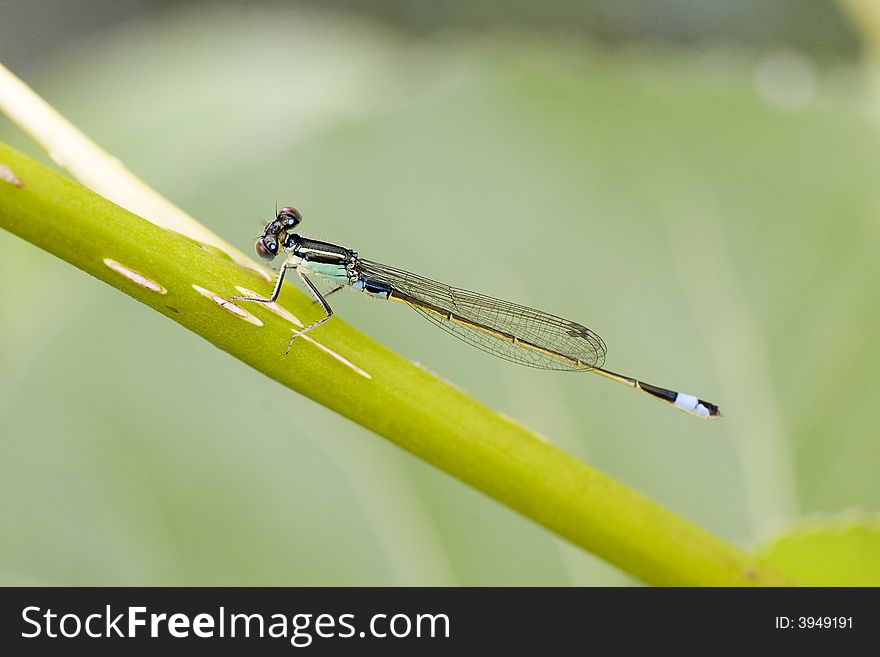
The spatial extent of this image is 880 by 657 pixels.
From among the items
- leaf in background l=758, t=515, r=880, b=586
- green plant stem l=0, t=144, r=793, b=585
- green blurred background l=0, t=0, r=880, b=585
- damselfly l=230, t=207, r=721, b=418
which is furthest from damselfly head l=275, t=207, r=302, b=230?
leaf in background l=758, t=515, r=880, b=586

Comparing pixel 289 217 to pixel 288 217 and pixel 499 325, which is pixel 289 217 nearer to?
pixel 288 217

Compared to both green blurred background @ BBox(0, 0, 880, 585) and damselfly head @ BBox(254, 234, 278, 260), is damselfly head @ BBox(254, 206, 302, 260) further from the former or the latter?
green blurred background @ BBox(0, 0, 880, 585)

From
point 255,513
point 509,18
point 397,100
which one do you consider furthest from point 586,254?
point 509,18

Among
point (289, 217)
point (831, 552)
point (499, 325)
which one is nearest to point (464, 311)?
point (499, 325)

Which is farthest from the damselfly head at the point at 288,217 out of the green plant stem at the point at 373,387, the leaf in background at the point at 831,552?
the leaf in background at the point at 831,552

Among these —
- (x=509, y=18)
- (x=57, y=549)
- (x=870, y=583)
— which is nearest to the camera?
(x=870, y=583)

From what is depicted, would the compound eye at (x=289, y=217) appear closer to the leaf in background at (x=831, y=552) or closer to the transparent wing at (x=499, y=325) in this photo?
the transparent wing at (x=499, y=325)

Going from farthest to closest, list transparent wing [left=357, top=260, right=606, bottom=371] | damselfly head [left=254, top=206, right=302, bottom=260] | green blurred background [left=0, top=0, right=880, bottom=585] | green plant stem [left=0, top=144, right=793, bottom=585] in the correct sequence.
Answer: transparent wing [left=357, top=260, right=606, bottom=371], damselfly head [left=254, top=206, right=302, bottom=260], green blurred background [left=0, top=0, right=880, bottom=585], green plant stem [left=0, top=144, right=793, bottom=585]

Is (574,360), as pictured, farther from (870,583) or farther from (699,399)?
(870,583)
